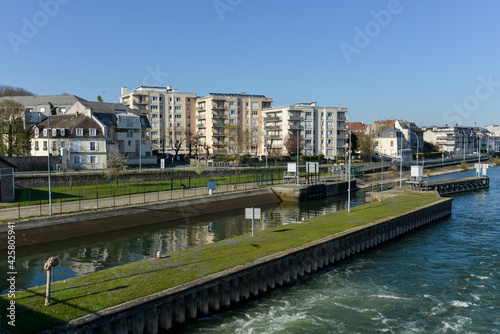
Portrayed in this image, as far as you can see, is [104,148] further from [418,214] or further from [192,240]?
[418,214]

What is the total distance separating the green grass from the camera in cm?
1642

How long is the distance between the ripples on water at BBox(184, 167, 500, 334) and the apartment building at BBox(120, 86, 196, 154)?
93517 millimetres

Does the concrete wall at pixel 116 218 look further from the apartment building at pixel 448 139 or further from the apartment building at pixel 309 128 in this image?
the apartment building at pixel 448 139

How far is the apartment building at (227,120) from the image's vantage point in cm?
12212

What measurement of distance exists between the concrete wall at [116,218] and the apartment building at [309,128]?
64118 mm

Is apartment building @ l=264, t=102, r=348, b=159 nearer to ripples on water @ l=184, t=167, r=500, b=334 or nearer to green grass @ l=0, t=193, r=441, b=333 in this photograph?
ripples on water @ l=184, t=167, r=500, b=334

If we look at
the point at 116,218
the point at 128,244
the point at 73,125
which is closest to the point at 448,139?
the point at 73,125

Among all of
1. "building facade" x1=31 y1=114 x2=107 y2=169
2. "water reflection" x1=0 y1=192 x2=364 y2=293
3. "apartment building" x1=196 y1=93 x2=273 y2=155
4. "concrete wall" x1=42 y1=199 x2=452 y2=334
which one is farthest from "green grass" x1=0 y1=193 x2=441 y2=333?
"apartment building" x1=196 y1=93 x2=273 y2=155

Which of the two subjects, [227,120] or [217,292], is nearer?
[217,292]

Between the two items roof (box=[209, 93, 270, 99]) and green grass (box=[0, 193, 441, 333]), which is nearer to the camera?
green grass (box=[0, 193, 441, 333])

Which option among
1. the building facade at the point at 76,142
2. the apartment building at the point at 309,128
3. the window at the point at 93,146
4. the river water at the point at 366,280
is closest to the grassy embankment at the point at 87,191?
the river water at the point at 366,280

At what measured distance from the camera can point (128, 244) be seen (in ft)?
121

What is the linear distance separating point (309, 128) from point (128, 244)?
94.6m

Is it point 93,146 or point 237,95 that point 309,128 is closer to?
point 237,95
